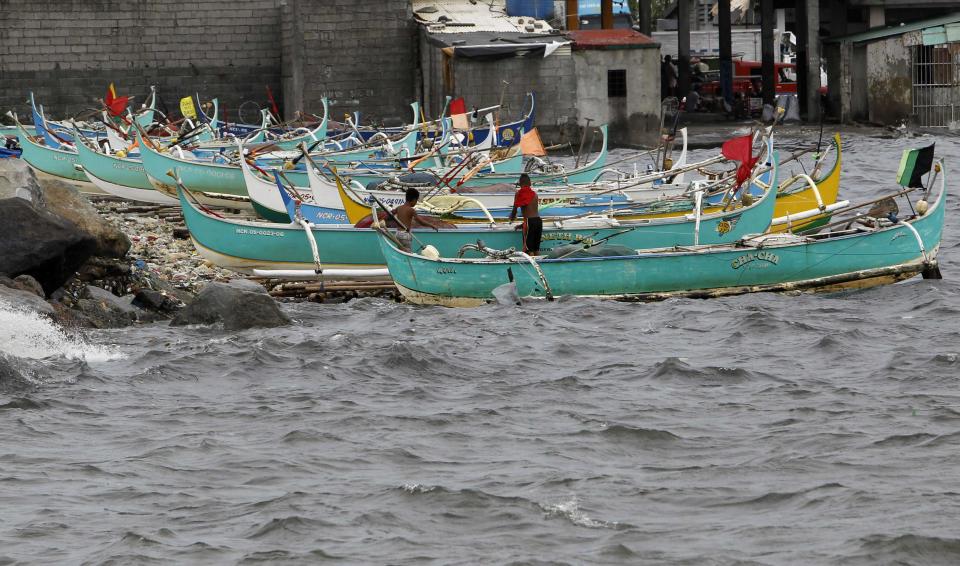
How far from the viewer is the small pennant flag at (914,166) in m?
18.0

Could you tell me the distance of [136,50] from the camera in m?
42.5

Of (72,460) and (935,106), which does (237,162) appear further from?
(935,106)

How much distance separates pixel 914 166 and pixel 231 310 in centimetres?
871

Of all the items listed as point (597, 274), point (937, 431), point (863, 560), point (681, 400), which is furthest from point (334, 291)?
point (863, 560)

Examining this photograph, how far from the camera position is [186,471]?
10.7 m

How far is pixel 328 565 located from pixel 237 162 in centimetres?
1908

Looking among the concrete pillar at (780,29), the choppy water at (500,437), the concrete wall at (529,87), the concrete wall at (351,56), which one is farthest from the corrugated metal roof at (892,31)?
the choppy water at (500,437)

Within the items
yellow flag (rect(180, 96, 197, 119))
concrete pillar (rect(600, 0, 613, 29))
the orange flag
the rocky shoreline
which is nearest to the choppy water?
the rocky shoreline

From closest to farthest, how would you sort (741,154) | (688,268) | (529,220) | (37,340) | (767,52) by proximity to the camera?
(37,340)
(688,268)
(529,220)
(741,154)
(767,52)

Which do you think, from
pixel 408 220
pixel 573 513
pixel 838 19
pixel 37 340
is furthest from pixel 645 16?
pixel 573 513

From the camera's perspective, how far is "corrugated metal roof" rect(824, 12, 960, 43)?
39812 millimetres

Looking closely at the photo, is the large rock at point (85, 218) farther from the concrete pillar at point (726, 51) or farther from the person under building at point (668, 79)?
the person under building at point (668, 79)

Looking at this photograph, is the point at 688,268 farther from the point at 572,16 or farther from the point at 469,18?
the point at 572,16

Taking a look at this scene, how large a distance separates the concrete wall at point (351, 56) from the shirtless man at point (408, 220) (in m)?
23.9
